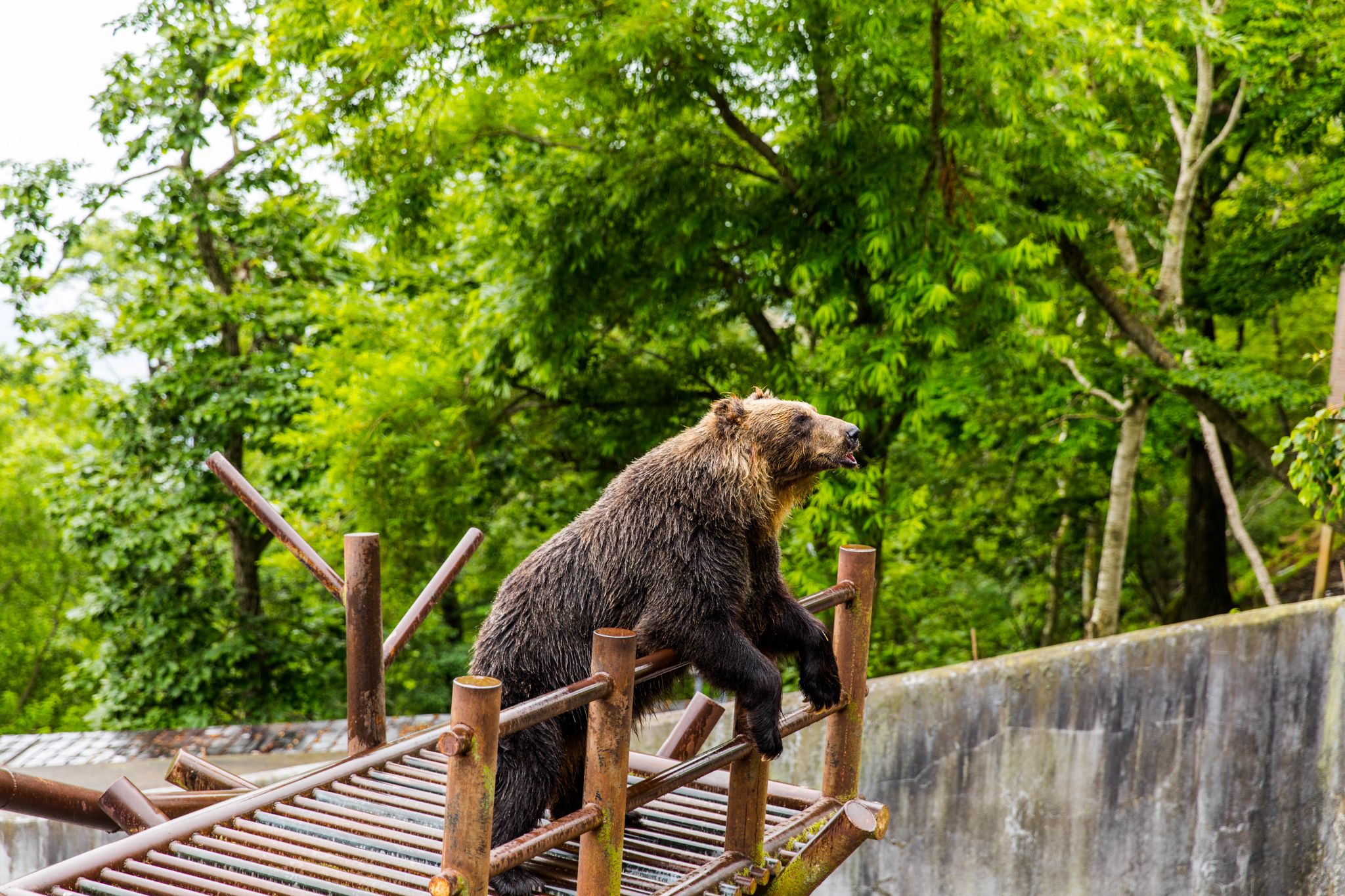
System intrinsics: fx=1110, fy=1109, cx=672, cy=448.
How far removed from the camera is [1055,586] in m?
11.4

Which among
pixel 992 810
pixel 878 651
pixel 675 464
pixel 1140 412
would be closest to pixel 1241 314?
pixel 1140 412

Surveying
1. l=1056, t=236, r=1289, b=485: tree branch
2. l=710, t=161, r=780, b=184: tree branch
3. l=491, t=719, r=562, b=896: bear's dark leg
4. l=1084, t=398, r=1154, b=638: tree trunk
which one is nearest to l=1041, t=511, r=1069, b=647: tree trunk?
l=1084, t=398, r=1154, b=638: tree trunk

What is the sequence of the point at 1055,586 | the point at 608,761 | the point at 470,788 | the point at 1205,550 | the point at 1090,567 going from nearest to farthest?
the point at 470,788, the point at 608,761, the point at 1205,550, the point at 1090,567, the point at 1055,586

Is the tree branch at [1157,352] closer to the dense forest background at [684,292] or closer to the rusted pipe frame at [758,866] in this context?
the dense forest background at [684,292]

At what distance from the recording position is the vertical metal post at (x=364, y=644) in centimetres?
345

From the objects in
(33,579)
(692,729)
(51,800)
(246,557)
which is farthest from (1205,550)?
(33,579)

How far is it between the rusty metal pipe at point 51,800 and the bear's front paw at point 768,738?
6.00 ft

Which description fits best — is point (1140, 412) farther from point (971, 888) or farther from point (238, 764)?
point (238, 764)

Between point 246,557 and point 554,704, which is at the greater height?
point 554,704

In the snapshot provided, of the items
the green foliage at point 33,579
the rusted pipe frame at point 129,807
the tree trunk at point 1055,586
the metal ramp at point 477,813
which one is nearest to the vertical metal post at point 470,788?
the metal ramp at point 477,813

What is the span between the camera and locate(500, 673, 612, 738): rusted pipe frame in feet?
6.55

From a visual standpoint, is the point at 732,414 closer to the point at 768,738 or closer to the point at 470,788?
the point at 768,738

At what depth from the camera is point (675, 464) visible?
2.85m

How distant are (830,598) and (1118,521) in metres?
6.50
